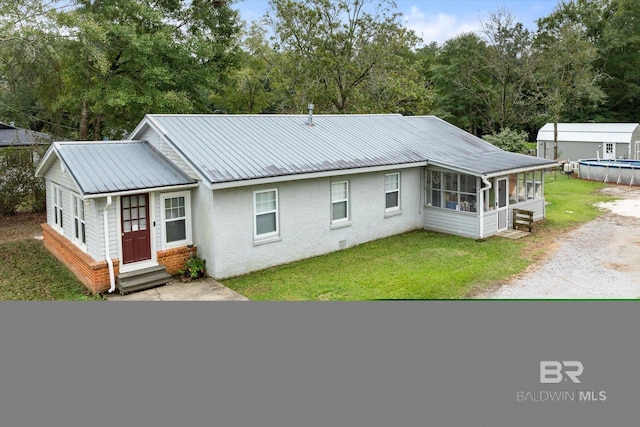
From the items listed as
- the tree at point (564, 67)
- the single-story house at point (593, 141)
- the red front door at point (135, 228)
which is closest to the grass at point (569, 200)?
the single-story house at point (593, 141)

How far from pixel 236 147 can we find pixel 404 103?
20.0m

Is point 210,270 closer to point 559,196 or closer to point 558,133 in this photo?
point 559,196

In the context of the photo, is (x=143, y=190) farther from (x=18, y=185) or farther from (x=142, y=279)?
(x=18, y=185)

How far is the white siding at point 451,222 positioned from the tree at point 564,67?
25.0m

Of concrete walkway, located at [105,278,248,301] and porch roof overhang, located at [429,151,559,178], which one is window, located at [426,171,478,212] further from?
concrete walkway, located at [105,278,248,301]

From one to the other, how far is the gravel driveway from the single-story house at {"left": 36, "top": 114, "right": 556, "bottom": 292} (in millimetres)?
2359

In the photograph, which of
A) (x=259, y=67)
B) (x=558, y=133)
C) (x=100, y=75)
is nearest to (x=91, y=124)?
(x=100, y=75)

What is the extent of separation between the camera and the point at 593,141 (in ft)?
118

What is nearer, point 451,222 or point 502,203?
point 451,222

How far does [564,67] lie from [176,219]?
3709 cm

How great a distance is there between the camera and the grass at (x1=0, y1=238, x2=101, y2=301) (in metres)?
11.3

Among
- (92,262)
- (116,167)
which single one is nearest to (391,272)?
(92,262)

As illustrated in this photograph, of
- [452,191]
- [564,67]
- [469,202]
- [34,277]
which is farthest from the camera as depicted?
[564,67]

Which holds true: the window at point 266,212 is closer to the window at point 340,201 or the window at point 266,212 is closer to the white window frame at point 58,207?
the window at point 340,201
